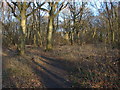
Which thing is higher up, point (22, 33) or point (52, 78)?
point (22, 33)

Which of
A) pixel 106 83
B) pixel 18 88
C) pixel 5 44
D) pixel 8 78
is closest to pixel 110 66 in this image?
pixel 106 83

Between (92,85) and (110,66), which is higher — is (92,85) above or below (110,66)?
below

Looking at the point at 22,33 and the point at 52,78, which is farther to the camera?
the point at 22,33

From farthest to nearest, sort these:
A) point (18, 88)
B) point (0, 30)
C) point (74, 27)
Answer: point (74, 27) → point (0, 30) → point (18, 88)

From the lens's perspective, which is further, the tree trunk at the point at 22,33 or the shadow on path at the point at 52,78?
the tree trunk at the point at 22,33

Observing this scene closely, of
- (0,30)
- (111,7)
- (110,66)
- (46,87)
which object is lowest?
(46,87)

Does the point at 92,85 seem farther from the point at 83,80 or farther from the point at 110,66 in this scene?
the point at 110,66

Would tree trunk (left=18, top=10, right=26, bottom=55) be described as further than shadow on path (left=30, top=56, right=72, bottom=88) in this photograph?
Yes

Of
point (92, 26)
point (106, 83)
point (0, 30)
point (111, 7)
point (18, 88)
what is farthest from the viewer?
point (92, 26)

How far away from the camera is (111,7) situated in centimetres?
2202

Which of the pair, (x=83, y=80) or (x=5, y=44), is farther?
(x=5, y=44)

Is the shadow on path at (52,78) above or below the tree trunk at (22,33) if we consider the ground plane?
below

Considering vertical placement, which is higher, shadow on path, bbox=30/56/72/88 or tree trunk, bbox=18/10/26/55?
tree trunk, bbox=18/10/26/55

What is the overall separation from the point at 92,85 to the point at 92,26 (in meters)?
33.7
